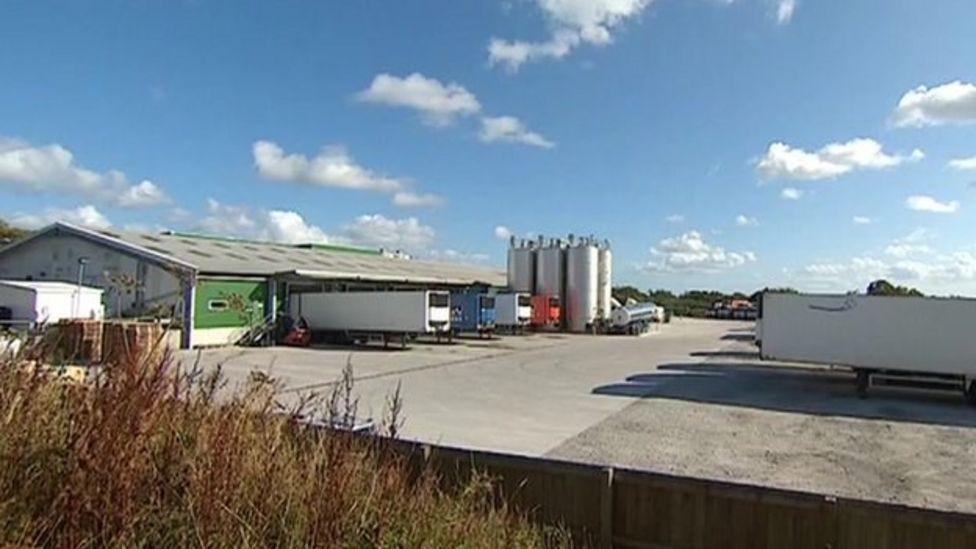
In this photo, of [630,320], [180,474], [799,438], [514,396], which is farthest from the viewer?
[630,320]

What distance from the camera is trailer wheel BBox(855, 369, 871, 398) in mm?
16703

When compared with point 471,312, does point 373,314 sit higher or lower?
lower

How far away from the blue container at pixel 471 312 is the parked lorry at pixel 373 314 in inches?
55.0

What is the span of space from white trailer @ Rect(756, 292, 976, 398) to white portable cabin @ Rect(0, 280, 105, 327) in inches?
802

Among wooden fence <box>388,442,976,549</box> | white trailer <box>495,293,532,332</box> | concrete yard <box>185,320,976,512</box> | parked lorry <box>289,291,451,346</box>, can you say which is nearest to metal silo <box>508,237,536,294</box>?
white trailer <box>495,293,532,332</box>

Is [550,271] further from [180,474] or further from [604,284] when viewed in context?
[180,474]

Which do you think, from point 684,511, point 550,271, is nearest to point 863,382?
point 684,511

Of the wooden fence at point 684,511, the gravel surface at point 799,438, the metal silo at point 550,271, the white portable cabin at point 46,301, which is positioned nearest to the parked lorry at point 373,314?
the white portable cabin at point 46,301

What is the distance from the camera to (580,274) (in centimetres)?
4169

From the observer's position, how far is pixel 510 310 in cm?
3544

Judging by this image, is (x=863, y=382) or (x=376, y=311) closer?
(x=863, y=382)

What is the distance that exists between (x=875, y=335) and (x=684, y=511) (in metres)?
13.9

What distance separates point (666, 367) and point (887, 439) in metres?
10.5

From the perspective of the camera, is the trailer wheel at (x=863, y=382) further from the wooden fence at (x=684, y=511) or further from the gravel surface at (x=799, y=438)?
the wooden fence at (x=684, y=511)
